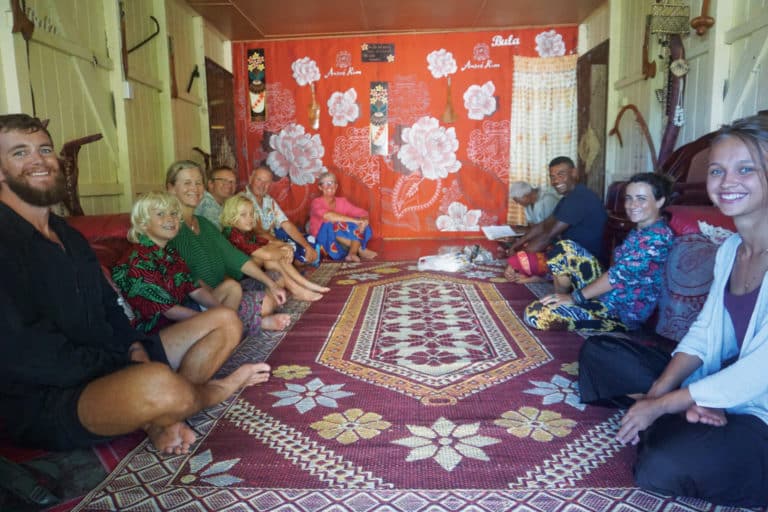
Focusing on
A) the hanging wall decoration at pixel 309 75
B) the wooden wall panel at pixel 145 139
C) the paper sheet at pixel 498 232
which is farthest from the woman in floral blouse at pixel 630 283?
the hanging wall decoration at pixel 309 75

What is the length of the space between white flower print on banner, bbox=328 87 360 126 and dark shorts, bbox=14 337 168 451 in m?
5.90

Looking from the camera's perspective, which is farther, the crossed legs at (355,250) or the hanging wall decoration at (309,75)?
the hanging wall decoration at (309,75)

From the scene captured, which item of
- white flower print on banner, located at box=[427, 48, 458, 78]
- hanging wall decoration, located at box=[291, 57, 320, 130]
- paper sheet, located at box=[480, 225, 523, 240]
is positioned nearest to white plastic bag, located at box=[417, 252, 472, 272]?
paper sheet, located at box=[480, 225, 523, 240]

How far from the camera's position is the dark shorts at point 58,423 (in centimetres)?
154

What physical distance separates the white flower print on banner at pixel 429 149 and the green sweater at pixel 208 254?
13.2ft

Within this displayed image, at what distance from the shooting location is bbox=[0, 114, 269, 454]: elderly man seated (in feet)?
5.00

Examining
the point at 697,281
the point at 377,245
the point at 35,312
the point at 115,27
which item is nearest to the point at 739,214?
the point at 697,281

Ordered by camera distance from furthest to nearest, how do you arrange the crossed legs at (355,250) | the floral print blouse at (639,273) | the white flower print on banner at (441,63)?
the white flower print on banner at (441,63) < the crossed legs at (355,250) < the floral print blouse at (639,273)

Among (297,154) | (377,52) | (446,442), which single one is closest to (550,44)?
(377,52)

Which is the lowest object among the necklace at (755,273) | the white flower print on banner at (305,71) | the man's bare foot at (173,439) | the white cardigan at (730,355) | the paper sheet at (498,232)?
the man's bare foot at (173,439)

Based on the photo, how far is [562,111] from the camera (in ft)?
21.8

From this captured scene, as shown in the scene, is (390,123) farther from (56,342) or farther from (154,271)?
(56,342)

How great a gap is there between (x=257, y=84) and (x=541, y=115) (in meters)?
3.72

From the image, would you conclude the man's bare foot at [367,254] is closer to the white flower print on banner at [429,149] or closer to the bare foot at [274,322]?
the white flower print on banner at [429,149]
